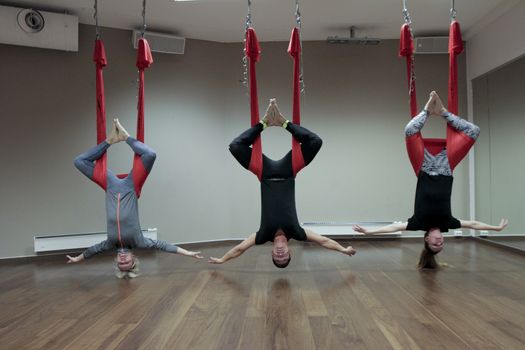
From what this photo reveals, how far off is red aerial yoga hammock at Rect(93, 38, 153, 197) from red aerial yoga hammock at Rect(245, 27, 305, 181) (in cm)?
103

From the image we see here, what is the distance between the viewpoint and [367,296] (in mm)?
3254

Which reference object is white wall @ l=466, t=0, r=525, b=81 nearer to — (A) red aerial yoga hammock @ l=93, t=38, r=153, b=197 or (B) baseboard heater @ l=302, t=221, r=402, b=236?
(B) baseboard heater @ l=302, t=221, r=402, b=236

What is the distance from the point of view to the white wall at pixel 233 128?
5.47 m

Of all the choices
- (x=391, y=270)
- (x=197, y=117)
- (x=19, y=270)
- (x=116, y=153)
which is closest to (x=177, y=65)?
(x=197, y=117)

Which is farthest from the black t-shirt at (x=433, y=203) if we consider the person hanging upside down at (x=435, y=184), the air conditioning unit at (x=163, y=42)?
the air conditioning unit at (x=163, y=42)

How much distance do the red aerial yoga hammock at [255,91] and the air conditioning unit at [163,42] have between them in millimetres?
2343

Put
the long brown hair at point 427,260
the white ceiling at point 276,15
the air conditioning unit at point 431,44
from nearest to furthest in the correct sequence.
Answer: the long brown hair at point 427,260
the white ceiling at point 276,15
the air conditioning unit at point 431,44

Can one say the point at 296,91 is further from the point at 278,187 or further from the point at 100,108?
the point at 100,108

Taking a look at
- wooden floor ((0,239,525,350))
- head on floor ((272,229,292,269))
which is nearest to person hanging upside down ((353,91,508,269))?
wooden floor ((0,239,525,350))

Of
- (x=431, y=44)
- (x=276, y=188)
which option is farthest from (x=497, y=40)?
(x=276, y=188)

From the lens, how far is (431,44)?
19.2ft

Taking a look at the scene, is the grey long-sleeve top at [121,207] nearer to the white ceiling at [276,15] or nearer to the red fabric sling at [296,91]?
the red fabric sling at [296,91]

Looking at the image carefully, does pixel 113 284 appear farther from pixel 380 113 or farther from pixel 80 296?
pixel 380 113

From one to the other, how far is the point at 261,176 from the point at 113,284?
169cm
